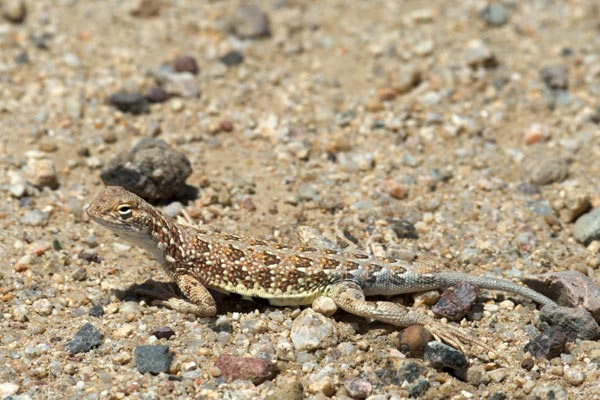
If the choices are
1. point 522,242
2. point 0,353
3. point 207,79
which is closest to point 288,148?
point 207,79

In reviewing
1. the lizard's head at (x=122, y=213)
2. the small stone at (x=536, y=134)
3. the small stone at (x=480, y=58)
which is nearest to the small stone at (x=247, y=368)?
the lizard's head at (x=122, y=213)

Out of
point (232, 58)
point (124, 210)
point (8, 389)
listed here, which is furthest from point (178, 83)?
point (8, 389)

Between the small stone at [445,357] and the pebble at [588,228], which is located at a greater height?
the pebble at [588,228]

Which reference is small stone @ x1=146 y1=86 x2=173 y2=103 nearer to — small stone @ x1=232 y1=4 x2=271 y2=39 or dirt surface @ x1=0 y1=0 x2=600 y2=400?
dirt surface @ x1=0 y1=0 x2=600 y2=400

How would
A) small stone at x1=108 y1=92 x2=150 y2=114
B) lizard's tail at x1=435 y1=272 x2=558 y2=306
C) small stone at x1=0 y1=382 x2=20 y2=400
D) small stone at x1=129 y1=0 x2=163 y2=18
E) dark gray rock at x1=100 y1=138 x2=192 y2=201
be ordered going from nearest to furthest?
small stone at x1=0 y1=382 x2=20 y2=400, lizard's tail at x1=435 y1=272 x2=558 y2=306, dark gray rock at x1=100 y1=138 x2=192 y2=201, small stone at x1=108 y1=92 x2=150 y2=114, small stone at x1=129 y1=0 x2=163 y2=18

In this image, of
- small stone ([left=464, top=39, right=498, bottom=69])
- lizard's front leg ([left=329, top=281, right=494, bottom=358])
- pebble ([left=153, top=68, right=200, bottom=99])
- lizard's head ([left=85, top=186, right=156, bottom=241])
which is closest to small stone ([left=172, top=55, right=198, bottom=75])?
pebble ([left=153, top=68, right=200, bottom=99])

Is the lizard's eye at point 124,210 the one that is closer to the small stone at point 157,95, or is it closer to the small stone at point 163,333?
the small stone at point 163,333

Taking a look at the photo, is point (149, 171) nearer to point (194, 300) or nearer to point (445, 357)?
point (194, 300)
